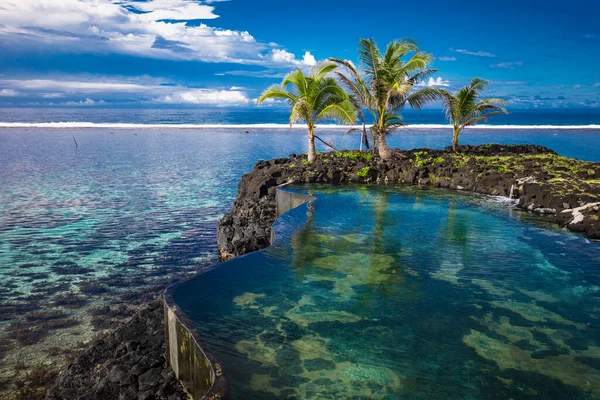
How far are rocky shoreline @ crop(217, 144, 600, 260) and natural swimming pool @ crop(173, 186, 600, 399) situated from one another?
2.24 m

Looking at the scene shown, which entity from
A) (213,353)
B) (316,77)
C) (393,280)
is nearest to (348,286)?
(393,280)

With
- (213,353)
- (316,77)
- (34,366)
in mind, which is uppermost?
(316,77)

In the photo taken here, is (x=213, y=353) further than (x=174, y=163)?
No

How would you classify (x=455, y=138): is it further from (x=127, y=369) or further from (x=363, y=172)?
(x=127, y=369)

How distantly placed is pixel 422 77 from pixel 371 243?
13.1 metres

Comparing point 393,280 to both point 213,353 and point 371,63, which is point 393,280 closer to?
point 213,353

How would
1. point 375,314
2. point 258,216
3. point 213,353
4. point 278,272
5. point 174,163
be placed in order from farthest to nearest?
point 174,163, point 258,216, point 278,272, point 375,314, point 213,353

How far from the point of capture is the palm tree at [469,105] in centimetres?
2298

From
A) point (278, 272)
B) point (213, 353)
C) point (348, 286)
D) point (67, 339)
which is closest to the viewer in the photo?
point (213, 353)

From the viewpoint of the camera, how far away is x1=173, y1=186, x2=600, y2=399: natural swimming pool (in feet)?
15.4

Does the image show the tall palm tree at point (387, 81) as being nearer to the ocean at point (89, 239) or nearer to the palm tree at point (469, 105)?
the palm tree at point (469, 105)

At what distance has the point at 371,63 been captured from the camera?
20422 mm

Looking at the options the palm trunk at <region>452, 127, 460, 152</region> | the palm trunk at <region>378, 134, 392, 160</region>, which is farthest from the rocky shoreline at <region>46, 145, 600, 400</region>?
the palm trunk at <region>452, 127, 460, 152</region>

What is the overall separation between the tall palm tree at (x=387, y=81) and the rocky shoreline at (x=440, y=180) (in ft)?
6.99
